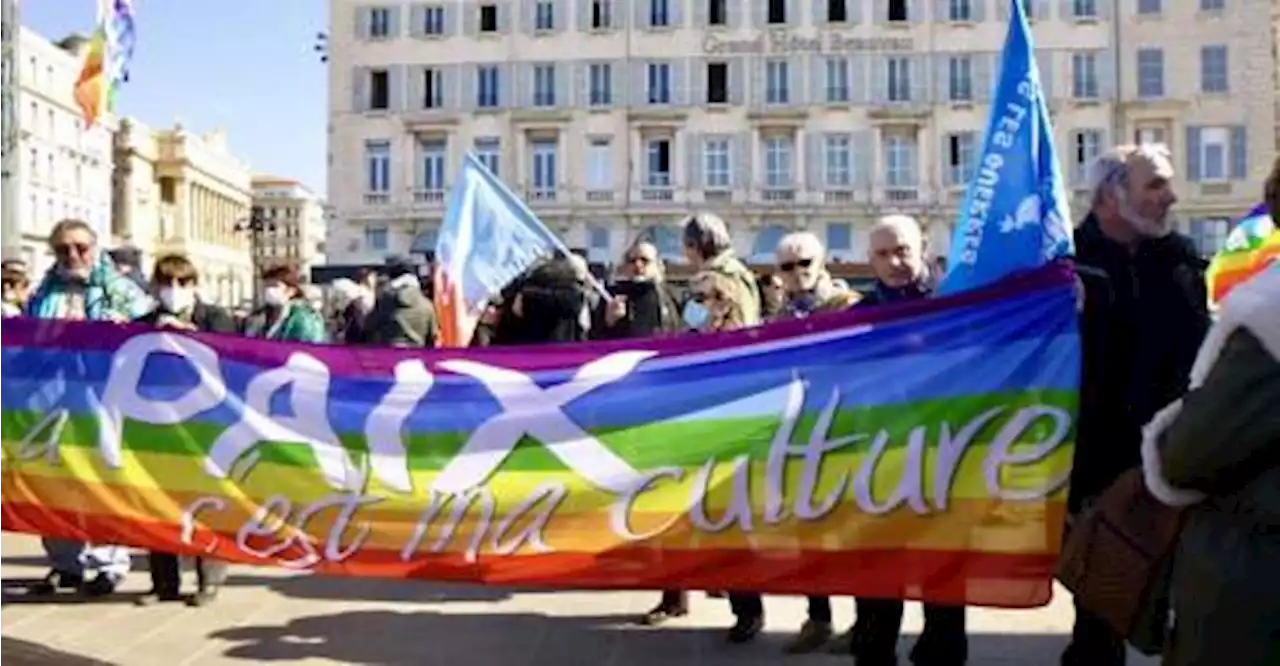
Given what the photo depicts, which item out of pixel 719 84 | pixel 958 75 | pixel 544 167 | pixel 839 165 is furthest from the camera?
pixel 544 167

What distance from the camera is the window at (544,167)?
55.4m

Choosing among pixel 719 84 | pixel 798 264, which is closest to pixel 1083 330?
pixel 798 264

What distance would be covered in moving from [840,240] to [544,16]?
45.3ft

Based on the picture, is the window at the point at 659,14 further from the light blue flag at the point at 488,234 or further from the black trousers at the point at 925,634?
the black trousers at the point at 925,634

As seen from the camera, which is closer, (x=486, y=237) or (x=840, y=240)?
(x=486, y=237)

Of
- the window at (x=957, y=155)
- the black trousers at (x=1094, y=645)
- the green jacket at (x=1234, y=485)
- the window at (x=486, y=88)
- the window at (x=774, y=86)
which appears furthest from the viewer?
the window at (x=486, y=88)

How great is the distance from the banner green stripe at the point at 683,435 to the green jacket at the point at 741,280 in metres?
1.53

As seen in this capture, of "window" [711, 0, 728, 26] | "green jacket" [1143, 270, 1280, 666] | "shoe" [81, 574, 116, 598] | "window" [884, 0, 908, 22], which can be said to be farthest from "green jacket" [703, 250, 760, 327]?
"window" [884, 0, 908, 22]

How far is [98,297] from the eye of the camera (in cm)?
686

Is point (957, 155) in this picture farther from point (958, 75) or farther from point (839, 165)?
point (839, 165)

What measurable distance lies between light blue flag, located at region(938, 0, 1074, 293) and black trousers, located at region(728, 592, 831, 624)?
1.95m

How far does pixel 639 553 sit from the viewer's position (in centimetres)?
466

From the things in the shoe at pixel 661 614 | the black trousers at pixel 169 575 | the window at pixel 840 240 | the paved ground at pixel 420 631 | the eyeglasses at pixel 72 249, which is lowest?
the paved ground at pixel 420 631

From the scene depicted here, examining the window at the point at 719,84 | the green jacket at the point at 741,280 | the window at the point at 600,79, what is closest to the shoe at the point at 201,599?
the green jacket at the point at 741,280
